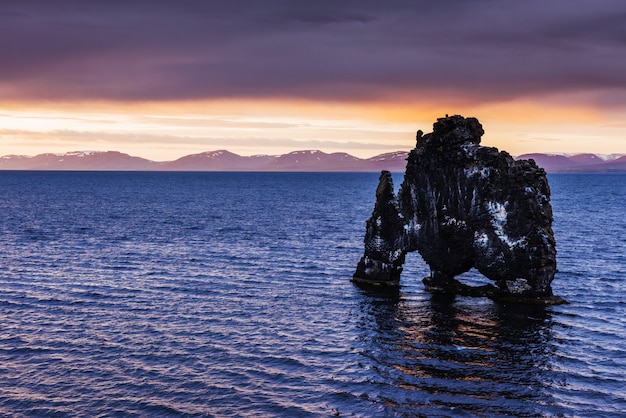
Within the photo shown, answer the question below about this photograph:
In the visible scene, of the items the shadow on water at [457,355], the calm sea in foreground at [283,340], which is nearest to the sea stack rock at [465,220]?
the calm sea in foreground at [283,340]

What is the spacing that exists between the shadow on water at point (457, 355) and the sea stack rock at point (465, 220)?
3.63 meters

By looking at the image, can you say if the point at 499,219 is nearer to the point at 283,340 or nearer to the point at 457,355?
the point at 457,355

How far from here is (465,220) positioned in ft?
208

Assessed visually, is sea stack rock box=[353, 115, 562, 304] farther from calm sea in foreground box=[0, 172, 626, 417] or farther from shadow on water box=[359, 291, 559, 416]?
shadow on water box=[359, 291, 559, 416]

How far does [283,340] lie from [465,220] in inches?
969

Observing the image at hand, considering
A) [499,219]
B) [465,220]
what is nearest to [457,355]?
[499,219]

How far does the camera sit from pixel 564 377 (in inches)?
1617

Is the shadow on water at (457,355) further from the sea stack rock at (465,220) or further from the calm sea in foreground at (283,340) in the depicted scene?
the sea stack rock at (465,220)

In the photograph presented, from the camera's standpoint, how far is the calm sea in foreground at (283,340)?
122 ft

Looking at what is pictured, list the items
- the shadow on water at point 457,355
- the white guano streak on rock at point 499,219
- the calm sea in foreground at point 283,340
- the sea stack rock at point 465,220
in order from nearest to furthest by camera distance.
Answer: the shadow on water at point 457,355
the calm sea in foreground at point 283,340
the sea stack rock at point 465,220
the white guano streak on rock at point 499,219

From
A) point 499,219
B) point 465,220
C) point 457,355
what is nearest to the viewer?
point 457,355

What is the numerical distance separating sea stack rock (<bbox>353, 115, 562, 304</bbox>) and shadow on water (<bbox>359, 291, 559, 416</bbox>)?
11.9 feet

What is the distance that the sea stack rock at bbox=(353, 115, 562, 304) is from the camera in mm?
59219

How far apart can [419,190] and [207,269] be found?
26.3 meters
